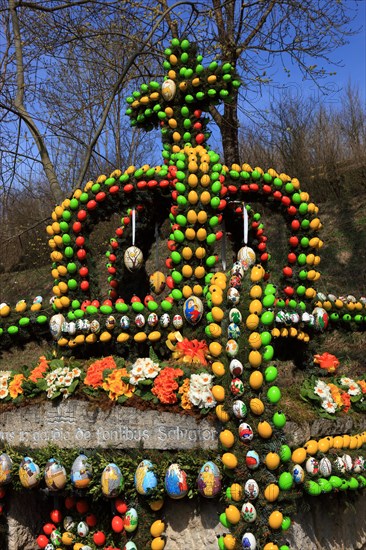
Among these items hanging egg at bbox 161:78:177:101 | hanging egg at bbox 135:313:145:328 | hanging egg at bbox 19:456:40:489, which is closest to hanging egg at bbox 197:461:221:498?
hanging egg at bbox 19:456:40:489

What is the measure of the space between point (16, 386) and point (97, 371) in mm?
709

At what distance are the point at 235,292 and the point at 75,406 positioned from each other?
4.64 feet

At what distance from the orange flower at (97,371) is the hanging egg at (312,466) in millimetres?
1452

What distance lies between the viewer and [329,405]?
3699mm

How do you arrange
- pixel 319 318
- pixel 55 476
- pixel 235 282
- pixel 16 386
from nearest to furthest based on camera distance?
1. pixel 235 282
2. pixel 55 476
3. pixel 16 386
4. pixel 319 318

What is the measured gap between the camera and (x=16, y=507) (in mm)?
4133

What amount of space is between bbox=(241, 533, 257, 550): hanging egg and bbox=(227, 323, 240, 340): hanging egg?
108 centimetres

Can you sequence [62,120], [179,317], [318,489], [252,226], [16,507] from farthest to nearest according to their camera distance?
[62,120] < [252,226] < [179,317] < [16,507] < [318,489]

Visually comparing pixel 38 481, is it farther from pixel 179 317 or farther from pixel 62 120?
pixel 62 120

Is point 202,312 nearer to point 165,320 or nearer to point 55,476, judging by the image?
point 165,320

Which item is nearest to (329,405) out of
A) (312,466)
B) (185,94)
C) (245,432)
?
(312,466)

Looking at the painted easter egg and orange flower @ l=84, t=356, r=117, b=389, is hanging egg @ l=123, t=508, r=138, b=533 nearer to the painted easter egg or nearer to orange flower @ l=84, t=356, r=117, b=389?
orange flower @ l=84, t=356, r=117, b=389

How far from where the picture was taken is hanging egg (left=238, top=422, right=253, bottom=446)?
3004mm

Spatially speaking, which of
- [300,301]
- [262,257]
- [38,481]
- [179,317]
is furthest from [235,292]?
[262,257]
